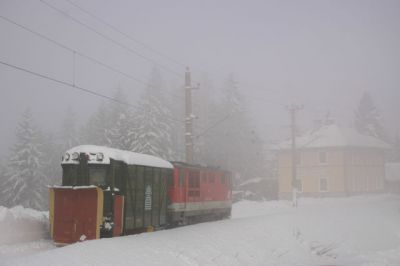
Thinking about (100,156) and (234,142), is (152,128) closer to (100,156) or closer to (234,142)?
(234,142)

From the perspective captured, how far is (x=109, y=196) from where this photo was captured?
1702 centimetres

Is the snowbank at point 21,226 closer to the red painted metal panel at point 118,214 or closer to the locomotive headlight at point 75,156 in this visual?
the locomotive headlight at point 75,156

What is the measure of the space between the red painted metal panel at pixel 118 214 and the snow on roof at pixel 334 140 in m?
49.0

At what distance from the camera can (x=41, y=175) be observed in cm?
5975

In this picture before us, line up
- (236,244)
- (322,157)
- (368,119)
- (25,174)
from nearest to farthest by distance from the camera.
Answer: (236,244) → (25,174) → (322,157) → (368,119)

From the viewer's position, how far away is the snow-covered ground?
44.9 feet

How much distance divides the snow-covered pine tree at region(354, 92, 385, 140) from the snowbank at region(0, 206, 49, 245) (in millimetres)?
93351

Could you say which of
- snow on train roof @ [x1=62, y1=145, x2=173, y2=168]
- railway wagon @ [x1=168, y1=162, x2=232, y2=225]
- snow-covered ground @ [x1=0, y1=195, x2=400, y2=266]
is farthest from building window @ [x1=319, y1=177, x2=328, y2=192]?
snow on train roof @ [x1=62, y1=145, x2=173, y2=168]

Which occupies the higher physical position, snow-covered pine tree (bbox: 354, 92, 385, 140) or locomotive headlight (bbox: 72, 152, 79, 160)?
snow-covered pine tree (bbox: 354, 92, 385, 140)

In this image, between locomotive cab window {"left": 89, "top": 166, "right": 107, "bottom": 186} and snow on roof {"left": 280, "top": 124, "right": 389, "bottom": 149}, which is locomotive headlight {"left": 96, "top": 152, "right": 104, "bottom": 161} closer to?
locomotive cab window {"left": 89, "top": 166, "right": 107, "bottom": 186}

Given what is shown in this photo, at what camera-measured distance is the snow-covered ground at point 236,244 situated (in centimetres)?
1369

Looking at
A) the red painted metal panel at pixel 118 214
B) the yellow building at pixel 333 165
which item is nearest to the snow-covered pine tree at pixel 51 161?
the yellow building at pixel 333 165

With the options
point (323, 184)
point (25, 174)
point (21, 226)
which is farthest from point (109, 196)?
point (323, 184)

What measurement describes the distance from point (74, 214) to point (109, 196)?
4.29 ft
